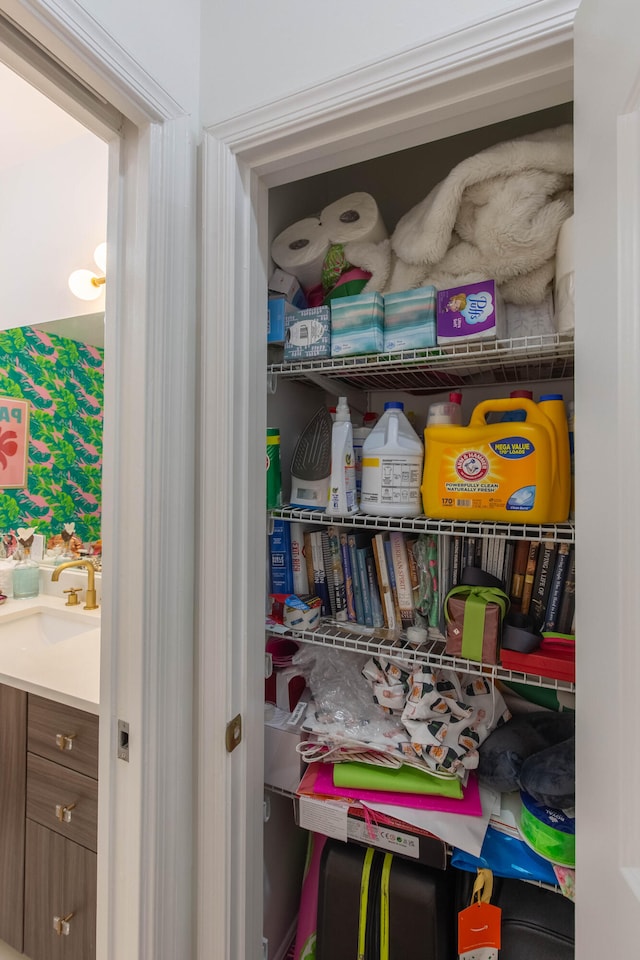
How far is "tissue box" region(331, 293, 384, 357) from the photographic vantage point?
0.98m

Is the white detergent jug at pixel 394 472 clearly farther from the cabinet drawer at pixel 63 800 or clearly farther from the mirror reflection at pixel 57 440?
the mirror reflection at pixel 57 440

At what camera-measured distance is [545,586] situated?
95cm

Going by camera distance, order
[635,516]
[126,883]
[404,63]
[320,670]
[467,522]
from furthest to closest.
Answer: [320,670] → [467,522] → [126,883] → [404,63] → [635,516]

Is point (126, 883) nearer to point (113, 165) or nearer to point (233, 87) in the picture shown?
point (113, 165)

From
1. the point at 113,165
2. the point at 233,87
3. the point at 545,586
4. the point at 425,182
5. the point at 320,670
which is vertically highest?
the point at 425,182

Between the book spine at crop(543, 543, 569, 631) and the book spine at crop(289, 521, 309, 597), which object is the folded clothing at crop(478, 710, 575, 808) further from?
the book spine at crop(289, 521, 309, 597)

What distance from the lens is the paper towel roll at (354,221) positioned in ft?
3.48

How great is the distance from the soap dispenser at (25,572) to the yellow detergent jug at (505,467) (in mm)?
1708

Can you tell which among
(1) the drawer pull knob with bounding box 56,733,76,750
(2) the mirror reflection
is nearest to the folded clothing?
(1) the drawer pull knob with bounding box 56,733,76,750

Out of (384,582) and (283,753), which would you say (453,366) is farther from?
(283,753)

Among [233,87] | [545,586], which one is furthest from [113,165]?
[545,586]

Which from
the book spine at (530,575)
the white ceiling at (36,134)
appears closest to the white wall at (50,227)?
the white ceiling at (36,134)

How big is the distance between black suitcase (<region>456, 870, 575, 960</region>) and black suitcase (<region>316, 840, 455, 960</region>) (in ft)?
0.29

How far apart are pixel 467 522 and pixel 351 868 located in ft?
2.85
